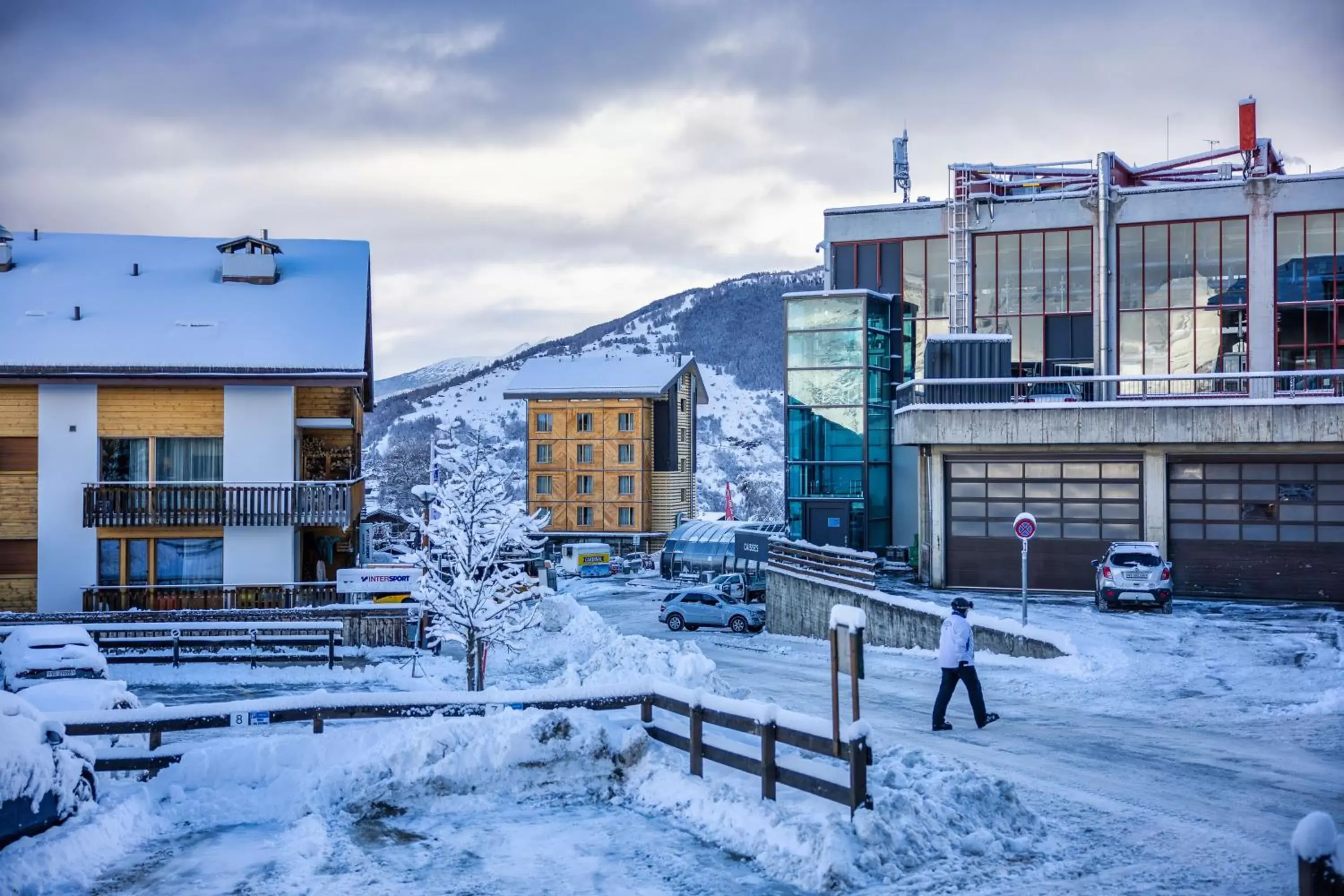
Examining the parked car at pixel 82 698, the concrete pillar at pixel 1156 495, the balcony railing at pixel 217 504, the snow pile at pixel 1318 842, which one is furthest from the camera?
the balcony railing at pixel 217 504

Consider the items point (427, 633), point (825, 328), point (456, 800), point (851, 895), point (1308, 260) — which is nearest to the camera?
point (851, 895)

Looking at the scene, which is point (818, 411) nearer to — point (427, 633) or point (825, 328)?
point (825, 328)

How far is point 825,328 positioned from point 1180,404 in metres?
17.1

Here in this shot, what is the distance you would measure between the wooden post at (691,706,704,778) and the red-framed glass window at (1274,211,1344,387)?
1378 inches

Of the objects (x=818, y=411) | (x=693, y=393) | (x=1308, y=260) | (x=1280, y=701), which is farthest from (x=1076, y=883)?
(x=693, y=393)

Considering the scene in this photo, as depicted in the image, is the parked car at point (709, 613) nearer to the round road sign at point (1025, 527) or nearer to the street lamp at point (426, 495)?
the street lamp at point (426, 495)

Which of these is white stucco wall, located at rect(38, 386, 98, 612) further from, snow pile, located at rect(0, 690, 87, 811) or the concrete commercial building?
the concrete commercial building

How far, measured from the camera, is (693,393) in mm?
87938

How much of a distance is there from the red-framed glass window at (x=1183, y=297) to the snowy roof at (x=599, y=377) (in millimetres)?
37368

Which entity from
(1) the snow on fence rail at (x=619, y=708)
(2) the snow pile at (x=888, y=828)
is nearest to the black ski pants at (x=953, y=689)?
(1) the snow on fence rail at (x=619, y=708)

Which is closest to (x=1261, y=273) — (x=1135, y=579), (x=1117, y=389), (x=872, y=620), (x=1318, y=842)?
(x=1117, y=389)

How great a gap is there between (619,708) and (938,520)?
61.7 ft

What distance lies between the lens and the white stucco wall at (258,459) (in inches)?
1242

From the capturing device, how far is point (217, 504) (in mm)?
30922
